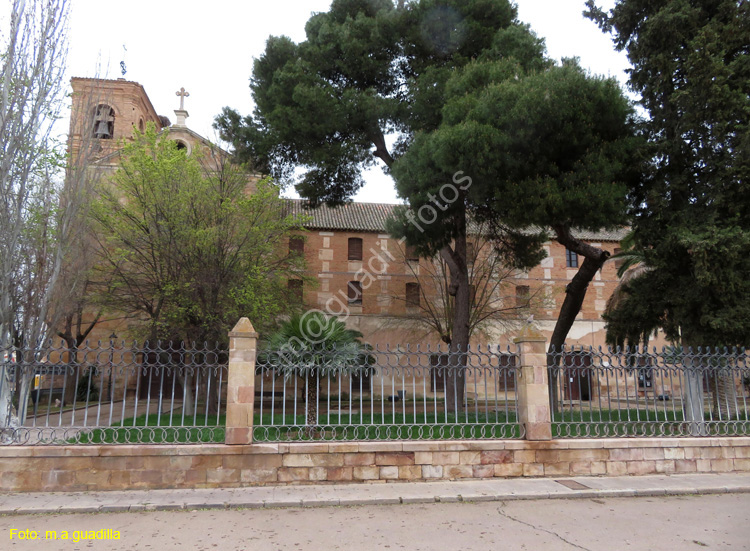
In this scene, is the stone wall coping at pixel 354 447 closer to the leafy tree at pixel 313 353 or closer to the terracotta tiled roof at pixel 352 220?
the leafy tree at pixel 313 353

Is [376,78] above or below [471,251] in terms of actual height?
above

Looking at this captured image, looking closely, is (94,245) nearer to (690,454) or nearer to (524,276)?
(690,454)

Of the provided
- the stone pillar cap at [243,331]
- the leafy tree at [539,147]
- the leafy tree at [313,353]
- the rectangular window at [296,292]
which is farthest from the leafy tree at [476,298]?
the stone pillar cap at [243,331]

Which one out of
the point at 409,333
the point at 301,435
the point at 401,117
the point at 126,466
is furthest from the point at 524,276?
the point at 126,466

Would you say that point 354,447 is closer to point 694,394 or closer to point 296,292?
point 694,394

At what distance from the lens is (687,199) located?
38.3 feet

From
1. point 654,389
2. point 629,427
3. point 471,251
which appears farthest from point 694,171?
point 471,251

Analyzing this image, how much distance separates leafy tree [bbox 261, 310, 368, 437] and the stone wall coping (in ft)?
1.82

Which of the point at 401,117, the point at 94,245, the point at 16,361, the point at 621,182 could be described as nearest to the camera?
the point at 16,361

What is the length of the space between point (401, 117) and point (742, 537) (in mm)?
11946

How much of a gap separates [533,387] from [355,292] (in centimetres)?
1931

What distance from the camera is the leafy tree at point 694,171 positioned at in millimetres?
10508

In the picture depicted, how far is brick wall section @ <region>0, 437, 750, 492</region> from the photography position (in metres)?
6.97

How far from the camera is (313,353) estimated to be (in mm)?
8234
